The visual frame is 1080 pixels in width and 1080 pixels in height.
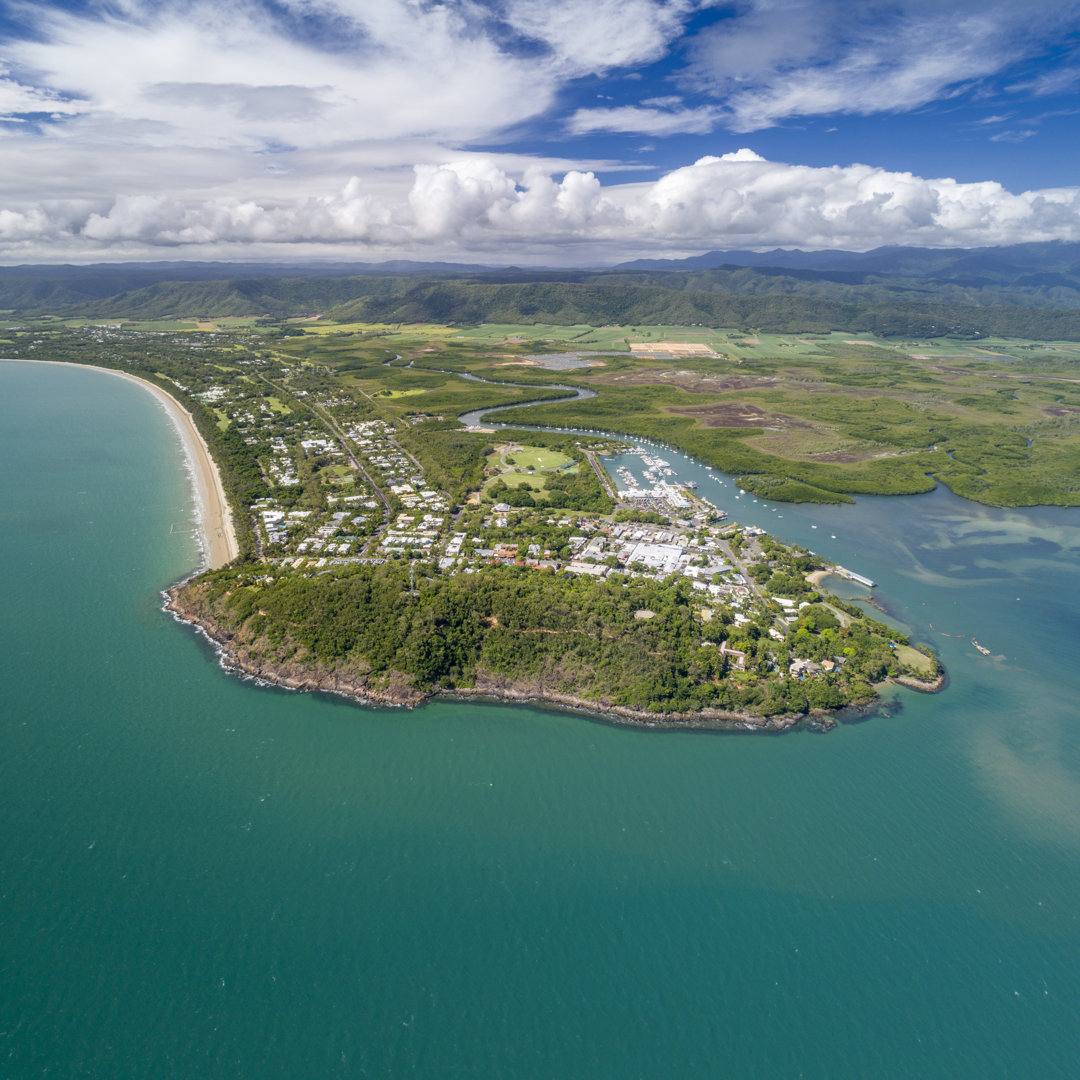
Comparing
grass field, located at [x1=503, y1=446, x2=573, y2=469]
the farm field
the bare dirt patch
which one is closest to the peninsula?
grass field, located at [x1=503, y1=446, x2=573, y2=469]

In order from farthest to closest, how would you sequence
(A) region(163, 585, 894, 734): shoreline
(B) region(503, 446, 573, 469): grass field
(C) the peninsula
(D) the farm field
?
(D) the farm field → (B) region(503, 446, 573, 469): grass field → (C) the peninsula → (A) region(163, 585, 894, 734): shoreline

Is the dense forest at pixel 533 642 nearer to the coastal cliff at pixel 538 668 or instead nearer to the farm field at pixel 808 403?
the coastal cliff at pixel 538 668

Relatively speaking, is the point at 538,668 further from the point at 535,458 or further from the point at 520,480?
the point at 535,458

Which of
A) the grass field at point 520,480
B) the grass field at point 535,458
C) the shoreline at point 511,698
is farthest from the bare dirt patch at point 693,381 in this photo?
the shoreline at point 511,698

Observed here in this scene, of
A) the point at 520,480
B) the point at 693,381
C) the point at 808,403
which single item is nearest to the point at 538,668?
the point at 520,480

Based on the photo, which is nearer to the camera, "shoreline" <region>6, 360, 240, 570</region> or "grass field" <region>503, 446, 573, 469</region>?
"shoreline" <region>6, 360, 240, 570</region>

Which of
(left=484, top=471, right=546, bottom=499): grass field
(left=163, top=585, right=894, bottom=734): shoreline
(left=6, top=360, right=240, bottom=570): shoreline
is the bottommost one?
(left=163, top=585, right=894, bottom=734): shoreline

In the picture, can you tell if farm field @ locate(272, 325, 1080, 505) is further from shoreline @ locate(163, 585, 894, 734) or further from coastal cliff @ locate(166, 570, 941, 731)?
shoreline @ locate(163, 585, 894, 734)

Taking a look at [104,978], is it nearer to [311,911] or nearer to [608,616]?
[311,911]
